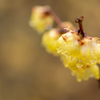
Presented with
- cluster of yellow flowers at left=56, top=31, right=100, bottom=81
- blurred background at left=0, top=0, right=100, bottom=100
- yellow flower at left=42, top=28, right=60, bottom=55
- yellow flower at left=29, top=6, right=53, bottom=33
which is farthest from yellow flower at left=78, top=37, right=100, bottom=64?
blurred background at left=0, top=0, right=100, bottom=100

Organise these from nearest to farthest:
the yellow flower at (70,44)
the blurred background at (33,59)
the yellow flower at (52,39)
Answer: the yellow flower at (70,44), the yellow flower at (52,39), the blurred background at (33,59)

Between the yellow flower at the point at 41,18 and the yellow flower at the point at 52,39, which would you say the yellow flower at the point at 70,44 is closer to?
the yellow flower at the point at 52,39

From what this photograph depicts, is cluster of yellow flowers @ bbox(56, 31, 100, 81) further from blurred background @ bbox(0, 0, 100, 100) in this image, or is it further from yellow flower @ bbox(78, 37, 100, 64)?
blurred background @ bbox(0, 0, 100, 100)

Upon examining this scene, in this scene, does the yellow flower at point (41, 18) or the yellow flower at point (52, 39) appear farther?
the yellow flower at point (41, 18)

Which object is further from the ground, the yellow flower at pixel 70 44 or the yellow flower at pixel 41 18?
the yellow flower at pixel 41 18

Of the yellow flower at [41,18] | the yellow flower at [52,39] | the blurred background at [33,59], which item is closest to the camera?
the yellow flower at [52,39]

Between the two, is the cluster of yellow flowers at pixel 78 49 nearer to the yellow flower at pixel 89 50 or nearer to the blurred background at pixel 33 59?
the yellow flower at pixel 89 50

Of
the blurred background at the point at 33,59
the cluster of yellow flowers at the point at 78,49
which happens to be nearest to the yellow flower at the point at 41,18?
the cluster of yellow flowers at the point at 78,49

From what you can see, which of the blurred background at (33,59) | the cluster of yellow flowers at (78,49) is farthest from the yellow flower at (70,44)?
the blurred background at (33,59)

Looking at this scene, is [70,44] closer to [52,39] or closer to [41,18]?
[52,39]
